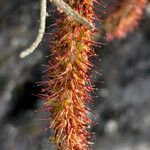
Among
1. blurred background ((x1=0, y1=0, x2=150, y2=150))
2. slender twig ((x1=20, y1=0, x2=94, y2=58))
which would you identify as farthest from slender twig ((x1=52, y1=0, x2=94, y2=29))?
blurred background ((x1=0, y1=0, x2=150, y2=150))

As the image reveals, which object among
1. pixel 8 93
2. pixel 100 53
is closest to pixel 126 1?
pixel 100 53

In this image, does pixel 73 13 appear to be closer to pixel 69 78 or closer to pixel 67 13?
pixel 67 13

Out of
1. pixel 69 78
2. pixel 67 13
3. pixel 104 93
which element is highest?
pixel 67 13

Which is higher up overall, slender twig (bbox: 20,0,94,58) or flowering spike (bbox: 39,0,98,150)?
slender twig (bbox: 20,0,94,58)

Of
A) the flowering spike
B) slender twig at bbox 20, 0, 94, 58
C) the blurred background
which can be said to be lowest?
the blurred background

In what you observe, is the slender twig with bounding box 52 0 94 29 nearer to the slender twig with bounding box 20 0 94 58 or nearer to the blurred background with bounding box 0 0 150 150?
the slender twig with bounding box 20 0 94 58

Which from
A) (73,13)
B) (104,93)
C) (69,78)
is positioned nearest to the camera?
(73,13)

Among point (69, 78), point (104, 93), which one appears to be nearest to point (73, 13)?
point (69, 78)

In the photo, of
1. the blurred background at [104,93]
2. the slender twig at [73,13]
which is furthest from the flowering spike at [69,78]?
the blurred background at [104,93]

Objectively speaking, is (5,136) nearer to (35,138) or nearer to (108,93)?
(35,138)
